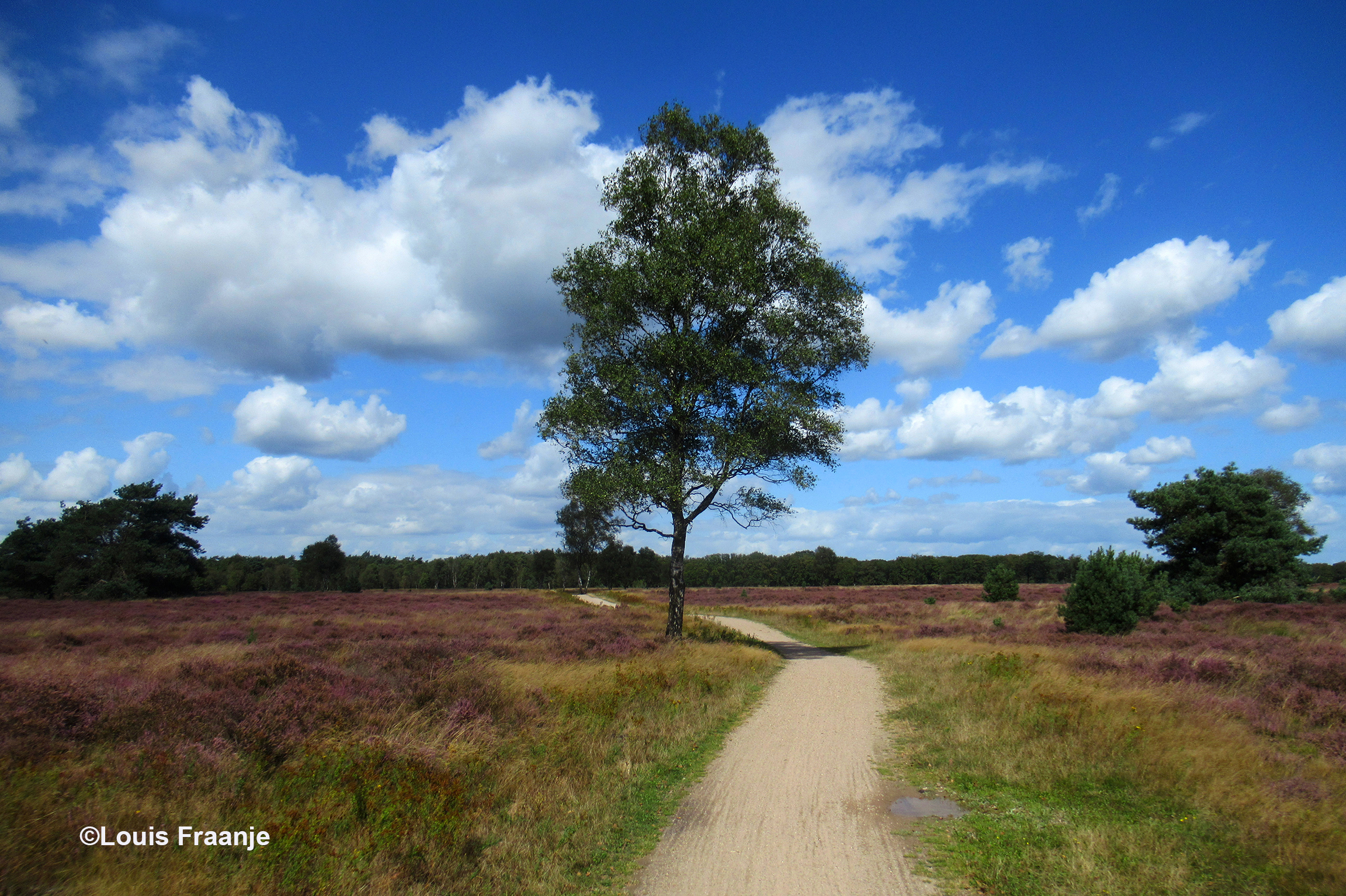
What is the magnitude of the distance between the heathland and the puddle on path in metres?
0.25

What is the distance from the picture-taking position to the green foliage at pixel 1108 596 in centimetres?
2206

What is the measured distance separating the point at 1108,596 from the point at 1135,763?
56.2 ft

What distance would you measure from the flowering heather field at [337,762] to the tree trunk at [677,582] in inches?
237

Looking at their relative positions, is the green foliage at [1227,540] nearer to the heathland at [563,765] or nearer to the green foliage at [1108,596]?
the green foliage at [1108,596]

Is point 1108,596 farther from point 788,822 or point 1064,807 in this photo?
point 788,822

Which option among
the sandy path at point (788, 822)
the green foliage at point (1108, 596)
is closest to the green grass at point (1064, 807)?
the sandy path at point (788, 822)

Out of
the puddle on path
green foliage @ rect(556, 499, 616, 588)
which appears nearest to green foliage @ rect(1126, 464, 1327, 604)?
the puddle on path

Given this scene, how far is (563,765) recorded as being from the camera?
26.6ft

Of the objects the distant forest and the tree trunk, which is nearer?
the tree trunk

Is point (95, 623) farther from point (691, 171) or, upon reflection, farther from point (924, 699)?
point (924, 699)

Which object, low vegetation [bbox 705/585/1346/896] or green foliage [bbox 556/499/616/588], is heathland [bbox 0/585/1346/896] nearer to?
low vegetation [bbox 705/585/1346/896]

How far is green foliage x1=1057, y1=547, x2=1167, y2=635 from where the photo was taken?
22062mm

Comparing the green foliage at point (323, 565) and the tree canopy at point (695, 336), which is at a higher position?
the tree canopy at point (695, 336)

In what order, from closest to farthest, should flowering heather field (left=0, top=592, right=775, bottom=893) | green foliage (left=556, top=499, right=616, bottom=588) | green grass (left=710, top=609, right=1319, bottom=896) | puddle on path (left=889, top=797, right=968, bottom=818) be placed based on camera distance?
flowering heather field (left=0, top=592, right=775, bottom=893) < green grass (left=710, top=609, right=1319, bottom=896) < puddle on path (left=889, top=797, right=968, bottom=818) < green foliage (left=556, top=499, right=616, bottom=588)
